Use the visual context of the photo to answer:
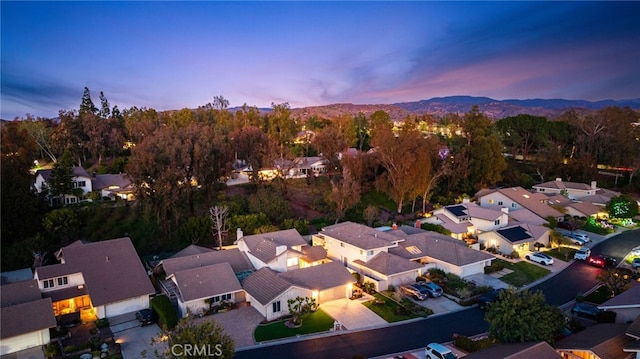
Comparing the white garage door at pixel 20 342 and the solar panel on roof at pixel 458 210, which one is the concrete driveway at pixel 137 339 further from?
the solar panel on roof at pixel 458 210

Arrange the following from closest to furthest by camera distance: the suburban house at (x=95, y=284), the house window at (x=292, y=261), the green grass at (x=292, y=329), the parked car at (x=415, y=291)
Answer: the green grass at (x=292, y=329)
the suburban house at (x=95, y=284)
the parked car at (x=415, y=291)
the house window at (x=292, y=261)

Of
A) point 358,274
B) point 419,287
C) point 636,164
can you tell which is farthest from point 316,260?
point 636,164

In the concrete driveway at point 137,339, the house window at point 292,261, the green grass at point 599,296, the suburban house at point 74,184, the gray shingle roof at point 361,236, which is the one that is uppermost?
the suburban house at point 74,184

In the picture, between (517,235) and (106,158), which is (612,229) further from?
(106,158)

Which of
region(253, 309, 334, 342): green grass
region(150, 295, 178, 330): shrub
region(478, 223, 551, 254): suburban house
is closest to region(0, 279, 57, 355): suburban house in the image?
region(150, 295, 178, 330): shrub

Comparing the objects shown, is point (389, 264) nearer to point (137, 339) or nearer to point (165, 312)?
point (165, 312)

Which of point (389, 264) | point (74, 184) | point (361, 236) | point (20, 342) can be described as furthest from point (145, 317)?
point (74, 184)

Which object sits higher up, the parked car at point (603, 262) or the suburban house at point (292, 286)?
the suburban house at point (292, 286)

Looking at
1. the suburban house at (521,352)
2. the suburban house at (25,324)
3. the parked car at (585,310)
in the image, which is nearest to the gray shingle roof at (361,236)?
the parked car at (585,310)
